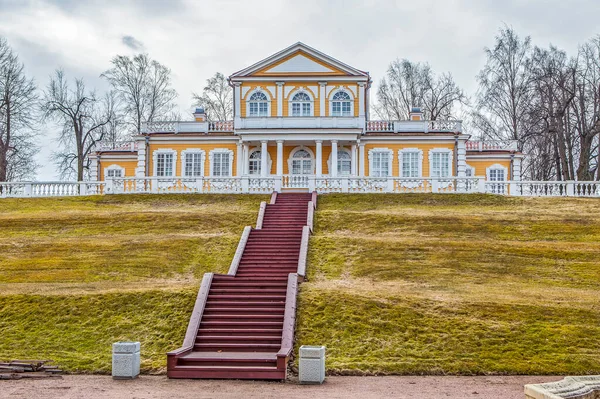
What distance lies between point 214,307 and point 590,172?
133ft

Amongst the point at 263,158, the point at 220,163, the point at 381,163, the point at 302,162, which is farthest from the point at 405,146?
the point at 220,163

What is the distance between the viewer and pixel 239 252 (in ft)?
82.5

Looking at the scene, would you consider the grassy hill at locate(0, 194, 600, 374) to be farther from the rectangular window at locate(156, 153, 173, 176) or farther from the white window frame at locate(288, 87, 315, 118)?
the white window frame at locate(288, 87, 315, 118)

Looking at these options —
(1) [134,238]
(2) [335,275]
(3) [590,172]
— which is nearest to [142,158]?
(1) [134,238]

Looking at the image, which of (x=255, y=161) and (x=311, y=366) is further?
(x=255, y=161)

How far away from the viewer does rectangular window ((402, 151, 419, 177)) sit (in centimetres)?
4550

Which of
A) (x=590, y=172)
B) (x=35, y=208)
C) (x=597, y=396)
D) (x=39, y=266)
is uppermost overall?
(x=590, y=172)

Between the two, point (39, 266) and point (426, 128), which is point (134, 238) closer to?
point (39, 266)

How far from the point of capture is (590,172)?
52.1m

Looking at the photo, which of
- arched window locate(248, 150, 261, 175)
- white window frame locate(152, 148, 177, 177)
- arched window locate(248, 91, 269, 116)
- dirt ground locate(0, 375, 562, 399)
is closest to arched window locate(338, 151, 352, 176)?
Result: arched window locate(248, 150, 261, 175)

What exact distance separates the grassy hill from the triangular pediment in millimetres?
12235

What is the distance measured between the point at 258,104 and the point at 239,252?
21886mm

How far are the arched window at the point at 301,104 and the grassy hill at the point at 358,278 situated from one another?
11.2 meters

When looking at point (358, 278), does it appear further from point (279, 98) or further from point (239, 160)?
point (279, 98)
